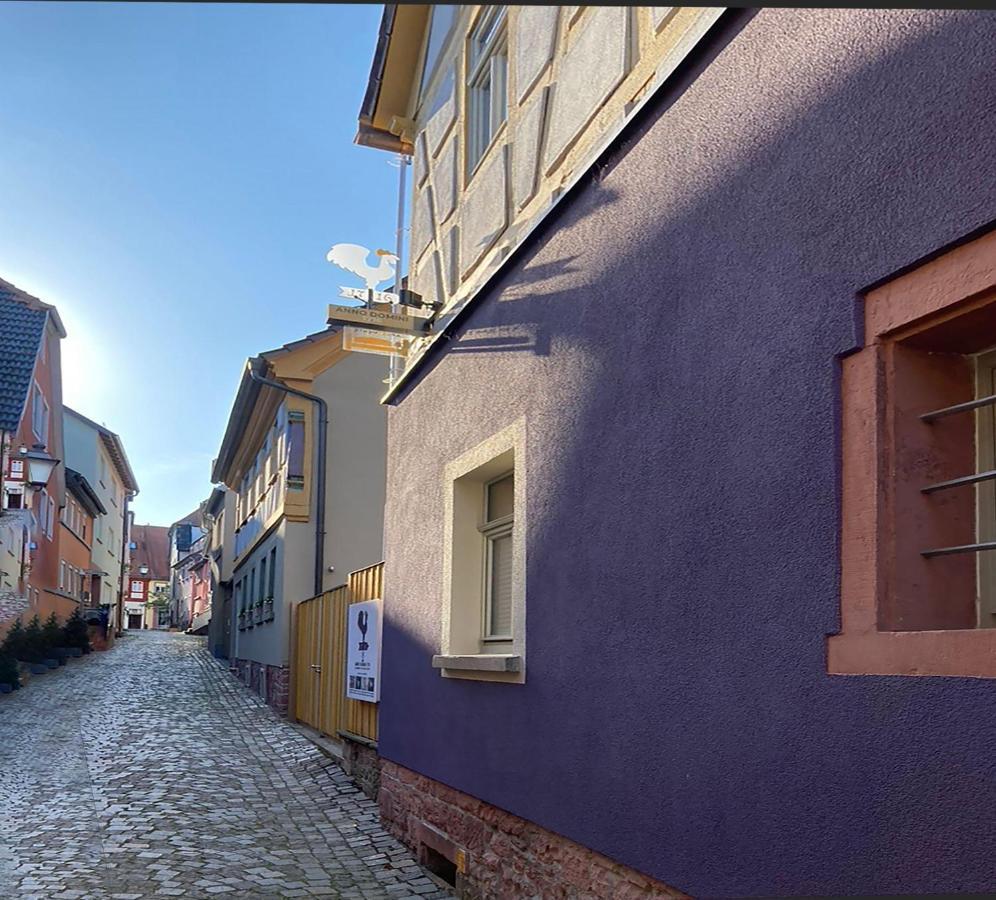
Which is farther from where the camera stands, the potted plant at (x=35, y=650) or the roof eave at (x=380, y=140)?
the potted plant at (x=35, y=650)

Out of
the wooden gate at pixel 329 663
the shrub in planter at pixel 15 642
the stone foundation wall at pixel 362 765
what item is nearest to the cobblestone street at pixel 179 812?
the stone foundation wall at pixel 362 765

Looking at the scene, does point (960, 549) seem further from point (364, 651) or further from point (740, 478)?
point (364, 651)

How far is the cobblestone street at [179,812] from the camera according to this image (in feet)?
23.5

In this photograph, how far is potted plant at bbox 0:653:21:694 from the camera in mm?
17891

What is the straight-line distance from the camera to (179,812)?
366 inches

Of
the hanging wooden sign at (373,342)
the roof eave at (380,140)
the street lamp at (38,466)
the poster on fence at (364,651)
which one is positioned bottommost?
the poster on fence at (364,651)

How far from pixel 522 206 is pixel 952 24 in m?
3.76

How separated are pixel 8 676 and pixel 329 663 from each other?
7829mm

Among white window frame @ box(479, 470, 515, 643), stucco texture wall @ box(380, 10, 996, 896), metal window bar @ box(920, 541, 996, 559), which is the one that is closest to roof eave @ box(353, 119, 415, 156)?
white window frame @ box(479, 470, 515, 643)

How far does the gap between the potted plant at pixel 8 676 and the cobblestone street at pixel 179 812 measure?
0.87 meters

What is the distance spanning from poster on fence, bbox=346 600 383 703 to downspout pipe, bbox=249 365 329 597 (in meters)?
6.69

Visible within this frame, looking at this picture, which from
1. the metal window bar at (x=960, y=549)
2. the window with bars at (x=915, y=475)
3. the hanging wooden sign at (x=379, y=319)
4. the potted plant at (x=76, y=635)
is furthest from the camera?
the potted plant at (x=76, y=635)

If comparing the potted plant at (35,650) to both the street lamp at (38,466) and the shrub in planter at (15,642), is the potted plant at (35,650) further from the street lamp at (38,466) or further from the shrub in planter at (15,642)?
the street lamp at (38,466)

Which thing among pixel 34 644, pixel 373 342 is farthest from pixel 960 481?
pixel 34 644
